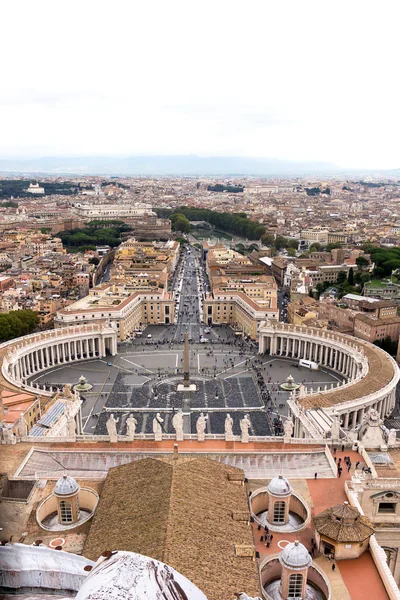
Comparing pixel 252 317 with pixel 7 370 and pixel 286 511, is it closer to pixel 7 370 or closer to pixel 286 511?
pixel 7 370

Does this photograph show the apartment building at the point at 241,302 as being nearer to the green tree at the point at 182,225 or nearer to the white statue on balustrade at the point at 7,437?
the white statue on balustrade at the point at 7,437

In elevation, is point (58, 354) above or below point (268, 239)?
below

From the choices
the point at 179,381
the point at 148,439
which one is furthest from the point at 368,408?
the point at 148,439

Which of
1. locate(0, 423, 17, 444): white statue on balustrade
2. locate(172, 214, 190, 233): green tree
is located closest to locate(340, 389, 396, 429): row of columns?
locate(0, 423, 17, 444): white statue on balustrade

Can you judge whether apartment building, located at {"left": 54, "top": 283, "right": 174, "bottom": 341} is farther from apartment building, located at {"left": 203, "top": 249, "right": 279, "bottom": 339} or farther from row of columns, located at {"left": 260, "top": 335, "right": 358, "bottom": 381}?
row of columns, located at {"left": 260, "top": 335, "right": 358, "bottom": 381}

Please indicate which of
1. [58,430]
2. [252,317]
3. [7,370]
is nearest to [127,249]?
[252,317]

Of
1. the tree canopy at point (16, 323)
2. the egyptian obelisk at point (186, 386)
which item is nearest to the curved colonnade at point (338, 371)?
the egyptian obelisk at point (186, 386)

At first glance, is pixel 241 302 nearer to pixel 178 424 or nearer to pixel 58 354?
pixel 58 354
